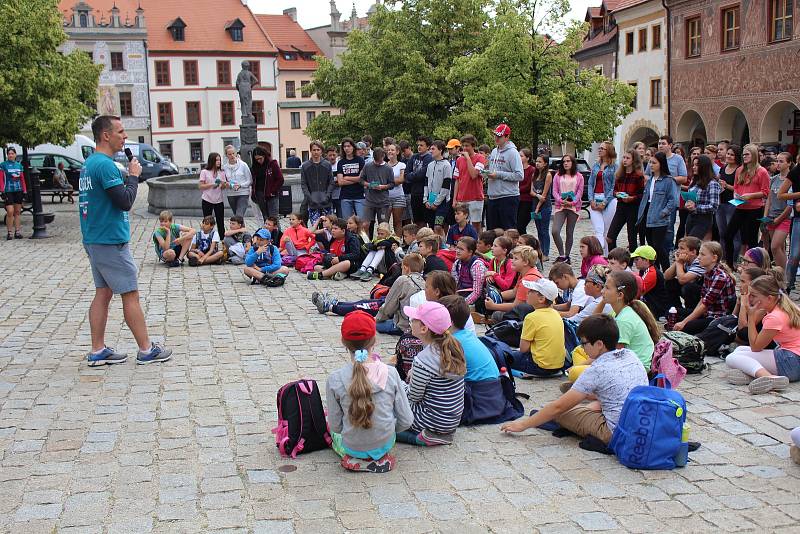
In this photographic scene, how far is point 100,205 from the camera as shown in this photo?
7.94 m

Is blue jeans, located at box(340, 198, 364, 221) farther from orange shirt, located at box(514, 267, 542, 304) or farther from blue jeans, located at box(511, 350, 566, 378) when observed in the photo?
blue jeans, located at box(511, 350, 566, 378)

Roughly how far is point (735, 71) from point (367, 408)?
104 feet

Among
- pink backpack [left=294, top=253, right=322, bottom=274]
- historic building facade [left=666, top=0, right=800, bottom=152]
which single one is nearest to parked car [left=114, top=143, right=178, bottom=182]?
historic building facade [left=666, top=0, right=800, bottom=152]

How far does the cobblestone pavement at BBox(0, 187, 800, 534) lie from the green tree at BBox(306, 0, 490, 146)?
3090 cm

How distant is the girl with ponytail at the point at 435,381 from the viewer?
612 cm

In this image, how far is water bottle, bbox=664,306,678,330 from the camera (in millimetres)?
9453

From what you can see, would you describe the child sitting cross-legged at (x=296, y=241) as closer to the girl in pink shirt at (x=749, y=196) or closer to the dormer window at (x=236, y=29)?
the girl in pink shirt at (x=749, y=196)

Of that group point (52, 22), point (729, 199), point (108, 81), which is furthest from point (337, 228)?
point (108, 81)

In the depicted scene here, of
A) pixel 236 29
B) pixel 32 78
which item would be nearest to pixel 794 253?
pixel 32 78

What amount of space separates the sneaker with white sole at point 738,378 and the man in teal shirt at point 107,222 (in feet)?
17.2

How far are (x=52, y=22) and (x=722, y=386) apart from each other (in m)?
19.3

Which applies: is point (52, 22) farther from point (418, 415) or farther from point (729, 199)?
point (418, 415)

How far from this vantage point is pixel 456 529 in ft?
15.9

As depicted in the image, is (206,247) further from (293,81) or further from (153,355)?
(293,81)
